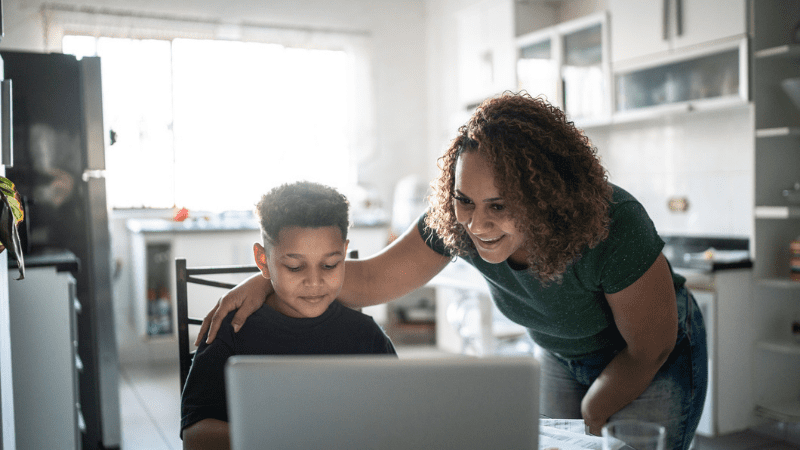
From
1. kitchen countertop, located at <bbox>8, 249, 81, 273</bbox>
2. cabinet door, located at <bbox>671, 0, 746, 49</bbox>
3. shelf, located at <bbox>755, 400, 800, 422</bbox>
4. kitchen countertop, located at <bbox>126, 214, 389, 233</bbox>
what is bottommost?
shelf, located at <bbox>755, 400, 800, 422</bbox>

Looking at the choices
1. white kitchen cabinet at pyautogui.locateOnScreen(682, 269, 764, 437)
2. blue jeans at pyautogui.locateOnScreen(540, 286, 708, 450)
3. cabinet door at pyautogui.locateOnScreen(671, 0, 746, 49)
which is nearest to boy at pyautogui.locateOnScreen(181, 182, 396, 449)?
blue jeans at pyautogui.locateOnScreen(540, 286, 708, 450)

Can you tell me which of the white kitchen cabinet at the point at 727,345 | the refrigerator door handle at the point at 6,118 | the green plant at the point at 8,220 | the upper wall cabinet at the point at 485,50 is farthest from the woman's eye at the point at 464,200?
the upper wall cabinet at the point at 485,50

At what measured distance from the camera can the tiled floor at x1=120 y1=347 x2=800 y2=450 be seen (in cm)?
257

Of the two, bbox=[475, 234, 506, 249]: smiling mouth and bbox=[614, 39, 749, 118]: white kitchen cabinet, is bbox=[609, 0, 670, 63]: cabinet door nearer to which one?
bbox=[614, 39, 749, 118]: white kitchen cabinet

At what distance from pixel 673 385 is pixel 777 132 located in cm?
177

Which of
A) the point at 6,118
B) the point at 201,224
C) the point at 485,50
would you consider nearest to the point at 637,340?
the point at 6,118

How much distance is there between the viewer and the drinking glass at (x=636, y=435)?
0.71m

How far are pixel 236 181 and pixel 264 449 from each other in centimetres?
414

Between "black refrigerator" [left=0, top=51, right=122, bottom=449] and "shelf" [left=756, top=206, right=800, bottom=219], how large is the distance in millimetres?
2656

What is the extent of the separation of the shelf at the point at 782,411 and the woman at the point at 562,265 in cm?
168

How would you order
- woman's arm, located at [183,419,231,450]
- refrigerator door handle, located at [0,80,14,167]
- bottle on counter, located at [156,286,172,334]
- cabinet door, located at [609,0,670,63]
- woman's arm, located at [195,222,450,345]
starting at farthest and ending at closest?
bottle on counter, located at [156,286,172,334], cabinet door, located at [609,0,670,63], refrigerator door handle, located at [0,80,14,167], woman's arm, located at [195,222,450,345], woman's arm, located at [183,419,231,450]

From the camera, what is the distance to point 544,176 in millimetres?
1010

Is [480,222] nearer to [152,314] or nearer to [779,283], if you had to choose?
[779,283]

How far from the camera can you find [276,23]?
4656 millimetres
